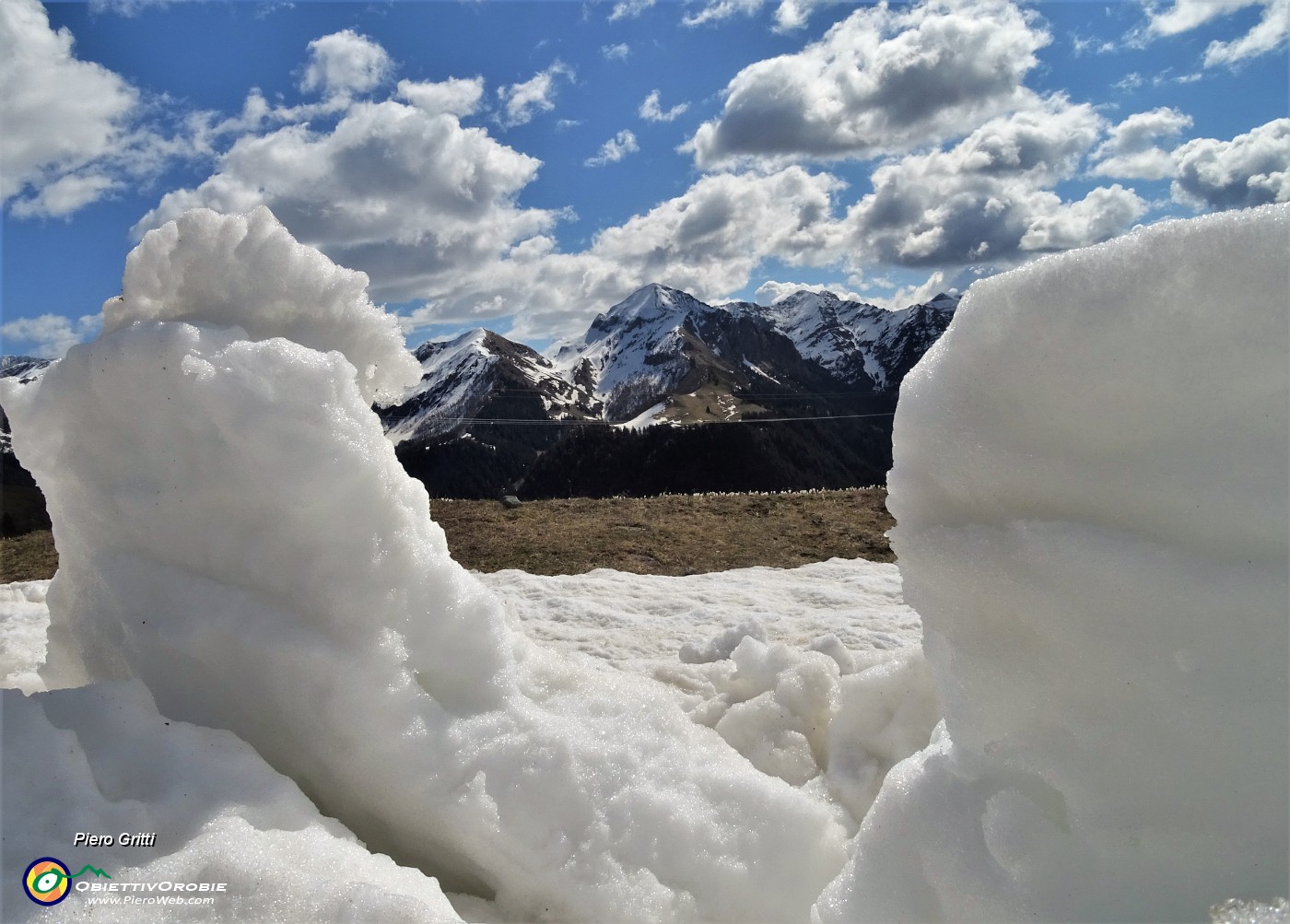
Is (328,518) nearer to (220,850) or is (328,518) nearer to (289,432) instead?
(289,432)

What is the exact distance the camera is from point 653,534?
14477 millimetres

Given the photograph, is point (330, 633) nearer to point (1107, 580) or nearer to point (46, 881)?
point (46, 881)

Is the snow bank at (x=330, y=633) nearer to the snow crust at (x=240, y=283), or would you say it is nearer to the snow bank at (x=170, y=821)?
the snow crust at (x=240, y=283)

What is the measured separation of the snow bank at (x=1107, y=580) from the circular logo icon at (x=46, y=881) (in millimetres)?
2645

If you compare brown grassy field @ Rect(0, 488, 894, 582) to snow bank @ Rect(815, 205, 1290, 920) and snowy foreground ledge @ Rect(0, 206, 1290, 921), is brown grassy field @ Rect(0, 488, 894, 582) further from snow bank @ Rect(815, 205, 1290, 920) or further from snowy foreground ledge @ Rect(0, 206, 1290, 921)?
snow bank @ Rect(815, 205, 1290, 920)

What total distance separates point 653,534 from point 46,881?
39.5 ft

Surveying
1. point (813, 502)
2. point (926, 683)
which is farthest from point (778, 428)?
point (926, 683)

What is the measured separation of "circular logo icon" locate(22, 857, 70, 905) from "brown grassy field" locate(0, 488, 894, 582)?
9.69 metres

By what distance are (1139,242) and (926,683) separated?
334 cm

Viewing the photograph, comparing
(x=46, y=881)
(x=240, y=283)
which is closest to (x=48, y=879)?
(x=46, y=881)

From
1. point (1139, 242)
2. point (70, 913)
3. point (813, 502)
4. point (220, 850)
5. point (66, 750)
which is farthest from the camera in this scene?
point (813, 502)

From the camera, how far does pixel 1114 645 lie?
232 centimetres

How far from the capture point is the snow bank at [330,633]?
354 centimetres

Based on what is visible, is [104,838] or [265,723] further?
[265,723]
